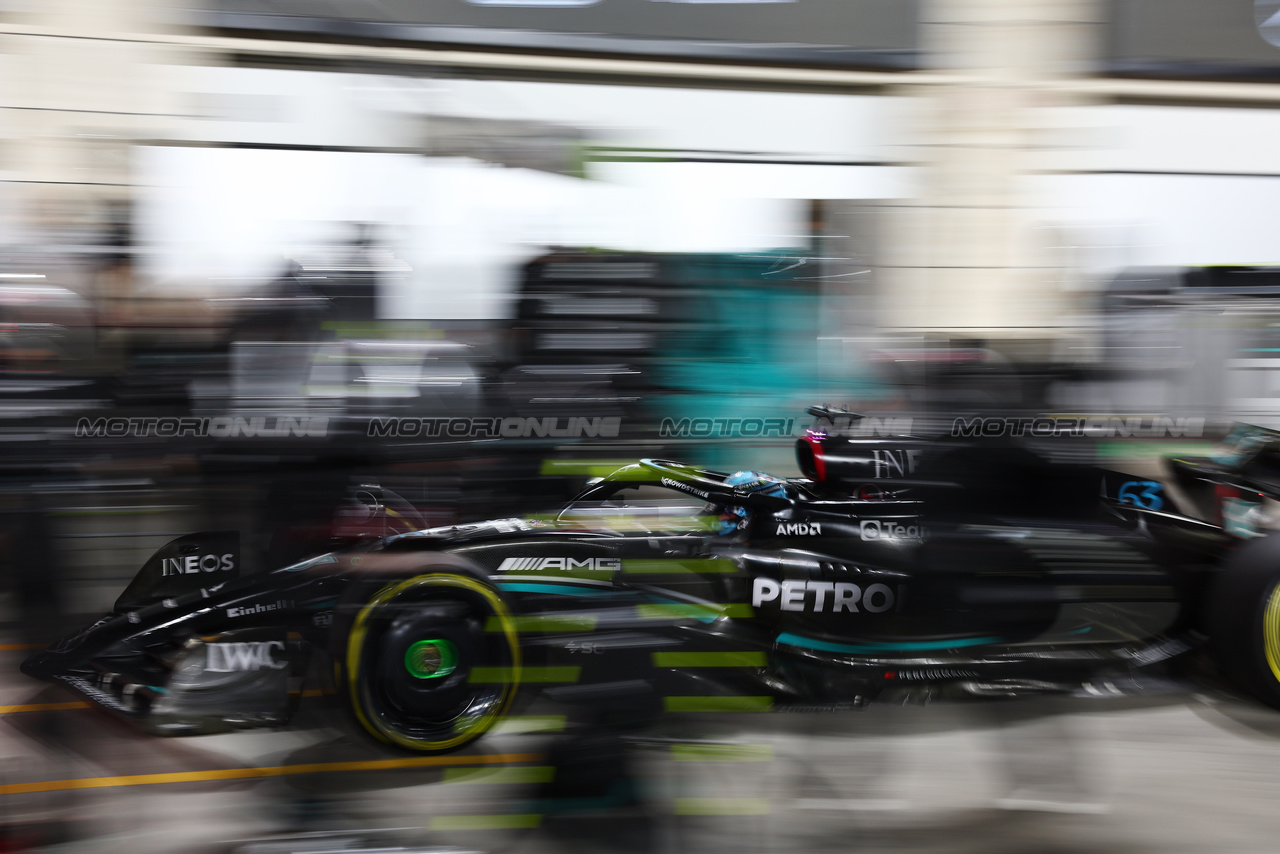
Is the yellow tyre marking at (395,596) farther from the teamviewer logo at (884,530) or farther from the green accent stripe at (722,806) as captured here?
the teamviewer logo at (884,530)

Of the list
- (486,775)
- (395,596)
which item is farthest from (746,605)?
(395,596)

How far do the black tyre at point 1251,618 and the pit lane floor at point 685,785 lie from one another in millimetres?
188

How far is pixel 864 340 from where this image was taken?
8.31 feet

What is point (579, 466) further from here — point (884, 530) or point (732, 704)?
point (884, 530)

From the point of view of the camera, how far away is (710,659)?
2.36 metres

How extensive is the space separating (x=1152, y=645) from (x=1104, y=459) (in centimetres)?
60

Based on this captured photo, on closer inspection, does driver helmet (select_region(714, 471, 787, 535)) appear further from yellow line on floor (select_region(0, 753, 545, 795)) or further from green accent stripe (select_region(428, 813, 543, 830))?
green accent stripe (select_region(428, 813, 543, 830))

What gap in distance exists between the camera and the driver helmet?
284 centimetres

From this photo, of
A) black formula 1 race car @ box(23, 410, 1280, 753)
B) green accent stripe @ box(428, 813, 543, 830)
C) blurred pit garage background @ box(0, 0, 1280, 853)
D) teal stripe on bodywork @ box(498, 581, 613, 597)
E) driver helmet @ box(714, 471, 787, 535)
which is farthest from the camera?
driver helmet @ box(714, 471, 787, 535)

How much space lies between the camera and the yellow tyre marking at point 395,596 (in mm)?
2346

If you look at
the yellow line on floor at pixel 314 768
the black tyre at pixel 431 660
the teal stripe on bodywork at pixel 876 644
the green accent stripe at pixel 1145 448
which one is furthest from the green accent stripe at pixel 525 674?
the green accent stripe at pixel 1145 448

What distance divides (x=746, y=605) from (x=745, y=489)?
15.5 inches

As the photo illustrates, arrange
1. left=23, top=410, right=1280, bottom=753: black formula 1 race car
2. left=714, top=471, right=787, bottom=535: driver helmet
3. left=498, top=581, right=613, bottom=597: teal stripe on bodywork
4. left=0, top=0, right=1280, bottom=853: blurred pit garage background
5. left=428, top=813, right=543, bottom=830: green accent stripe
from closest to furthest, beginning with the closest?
left=0, top=0, right=1280, bottom=853: blurred pit garage background
left=428, top=813, right=543, bottom=830: green accent stripe
left=23, top=410, right=1280, bottom=753: black formula 1 race car
left=498, top=581, right=613, bottom=597: teal stripe on bodywork
left=714, top=471, right=787, bottom=535: driver helmet

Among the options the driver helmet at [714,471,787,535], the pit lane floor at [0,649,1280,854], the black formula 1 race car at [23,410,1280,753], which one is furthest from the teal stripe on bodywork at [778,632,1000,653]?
the driver helmet at [714,471,787,535]
